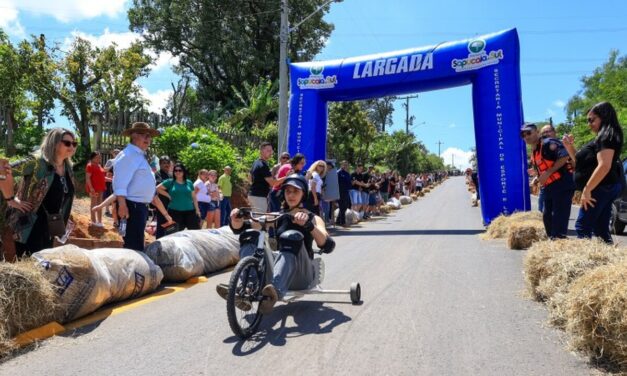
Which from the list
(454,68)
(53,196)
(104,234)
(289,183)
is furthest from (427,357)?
(454,68)

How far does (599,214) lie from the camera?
5.61 m

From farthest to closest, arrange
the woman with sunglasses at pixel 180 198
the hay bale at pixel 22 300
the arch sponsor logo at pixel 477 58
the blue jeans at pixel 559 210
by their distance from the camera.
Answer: the arch sponsor logo at pixel 477 58 → the woman with sunglasses at pixel 180 198 → the blue jeans at pixel 559 210 → the hay bale at pixel 22 300

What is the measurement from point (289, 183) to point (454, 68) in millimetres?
10040

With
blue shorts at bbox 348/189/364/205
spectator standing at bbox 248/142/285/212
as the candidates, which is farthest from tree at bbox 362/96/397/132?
spectator standing at bbox 248/142/285/212

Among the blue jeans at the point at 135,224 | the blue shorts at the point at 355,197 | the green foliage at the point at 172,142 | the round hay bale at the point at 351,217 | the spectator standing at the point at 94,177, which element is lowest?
the round hay bale at the point at 351,217

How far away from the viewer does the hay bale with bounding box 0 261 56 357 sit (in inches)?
164

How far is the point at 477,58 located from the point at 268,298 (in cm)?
1097

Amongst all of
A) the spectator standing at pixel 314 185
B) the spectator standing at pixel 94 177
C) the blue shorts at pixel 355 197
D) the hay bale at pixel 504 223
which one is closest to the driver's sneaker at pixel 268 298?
the spectator standing at pixel 314 185

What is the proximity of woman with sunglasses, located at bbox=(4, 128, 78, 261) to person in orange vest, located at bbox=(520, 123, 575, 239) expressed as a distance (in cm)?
554

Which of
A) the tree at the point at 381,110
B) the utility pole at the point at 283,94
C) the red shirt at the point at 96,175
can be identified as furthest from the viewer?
the tree at the point at 381,110

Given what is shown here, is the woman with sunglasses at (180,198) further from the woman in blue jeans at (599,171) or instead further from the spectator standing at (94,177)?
the woman in blue jeans at (599,171)

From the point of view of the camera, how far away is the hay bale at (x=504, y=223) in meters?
10.9

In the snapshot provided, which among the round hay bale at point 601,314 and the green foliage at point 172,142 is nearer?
the round hay bale at point 601,314

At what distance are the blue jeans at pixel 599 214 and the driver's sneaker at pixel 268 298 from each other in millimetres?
3364
